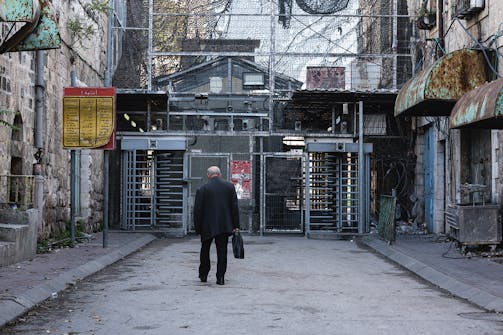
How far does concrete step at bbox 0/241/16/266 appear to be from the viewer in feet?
43.1

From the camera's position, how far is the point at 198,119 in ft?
85.5

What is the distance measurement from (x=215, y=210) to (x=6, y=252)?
10.8 feet

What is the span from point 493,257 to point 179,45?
13.5 m

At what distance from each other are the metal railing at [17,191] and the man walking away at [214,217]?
12.6 feet

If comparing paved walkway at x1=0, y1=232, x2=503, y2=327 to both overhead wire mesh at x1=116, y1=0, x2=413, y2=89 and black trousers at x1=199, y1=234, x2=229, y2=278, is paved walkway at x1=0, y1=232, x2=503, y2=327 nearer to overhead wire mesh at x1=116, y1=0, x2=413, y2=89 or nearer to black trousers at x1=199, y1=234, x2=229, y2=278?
black trousers at x1=199, y1=234, x2=229, y2=278

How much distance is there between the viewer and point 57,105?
1956 centimetres

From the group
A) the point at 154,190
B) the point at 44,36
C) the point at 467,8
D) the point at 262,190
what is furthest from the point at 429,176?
the point at 44,36

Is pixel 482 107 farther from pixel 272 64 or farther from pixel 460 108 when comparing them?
pixel 272 64

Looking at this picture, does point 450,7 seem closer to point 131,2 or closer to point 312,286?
point 131,2

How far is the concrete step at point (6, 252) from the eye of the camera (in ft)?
43.1

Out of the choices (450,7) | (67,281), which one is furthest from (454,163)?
(67,281)

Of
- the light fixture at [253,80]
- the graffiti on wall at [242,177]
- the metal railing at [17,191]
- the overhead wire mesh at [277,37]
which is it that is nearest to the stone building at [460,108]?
the overhead wire mesh at [277,37]

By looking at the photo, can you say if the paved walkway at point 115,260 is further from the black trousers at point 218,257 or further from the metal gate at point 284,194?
the metal gate at point 284,194

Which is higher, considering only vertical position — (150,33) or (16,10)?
(150,33)
